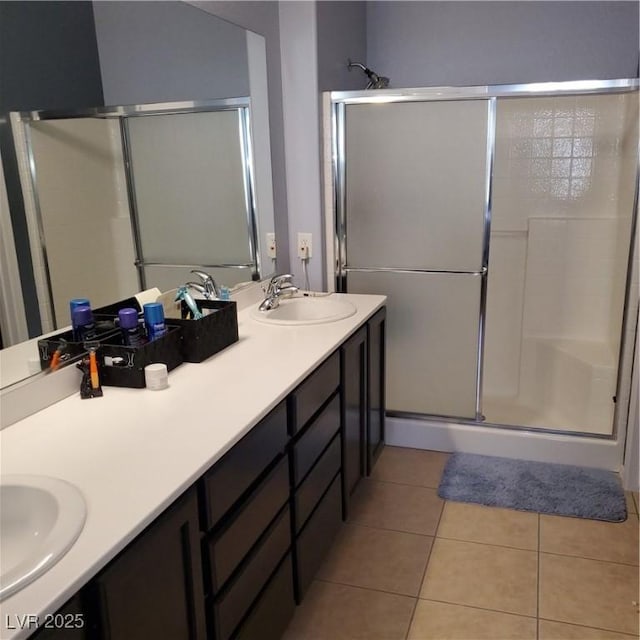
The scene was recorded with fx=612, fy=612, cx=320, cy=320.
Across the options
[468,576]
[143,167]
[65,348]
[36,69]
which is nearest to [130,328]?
[65,348]

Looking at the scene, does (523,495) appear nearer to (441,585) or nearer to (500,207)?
(441,585)

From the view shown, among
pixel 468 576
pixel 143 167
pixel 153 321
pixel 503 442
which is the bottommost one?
pixel 468 576

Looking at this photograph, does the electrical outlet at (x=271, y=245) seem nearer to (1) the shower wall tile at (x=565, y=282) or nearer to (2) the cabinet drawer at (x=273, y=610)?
(2) the cabinet drawer at (x=273, y=610)

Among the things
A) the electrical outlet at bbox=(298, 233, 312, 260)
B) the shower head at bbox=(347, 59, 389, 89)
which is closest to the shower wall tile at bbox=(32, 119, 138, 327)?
the electrical outlet at bbox=(298, 233, 312, 260)

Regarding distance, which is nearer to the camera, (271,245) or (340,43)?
(271,245)

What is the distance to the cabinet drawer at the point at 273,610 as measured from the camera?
4.79 feet

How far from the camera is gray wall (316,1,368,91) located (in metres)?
2.66

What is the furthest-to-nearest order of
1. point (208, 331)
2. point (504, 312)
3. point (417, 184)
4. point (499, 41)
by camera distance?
point (504, 312) < point (499, 41) < point (417, 184) < point (208, 331)

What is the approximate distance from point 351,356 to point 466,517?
2.88ft

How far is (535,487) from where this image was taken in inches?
104

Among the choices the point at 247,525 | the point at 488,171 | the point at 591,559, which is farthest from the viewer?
the point at 488,171

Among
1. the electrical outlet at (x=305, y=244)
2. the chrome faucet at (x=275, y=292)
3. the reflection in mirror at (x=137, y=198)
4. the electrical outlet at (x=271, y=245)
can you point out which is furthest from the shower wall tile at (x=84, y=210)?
the electrical outlet at (x=305, y=244)

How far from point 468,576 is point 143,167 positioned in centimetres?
176

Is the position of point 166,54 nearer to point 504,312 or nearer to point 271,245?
point 271,245
